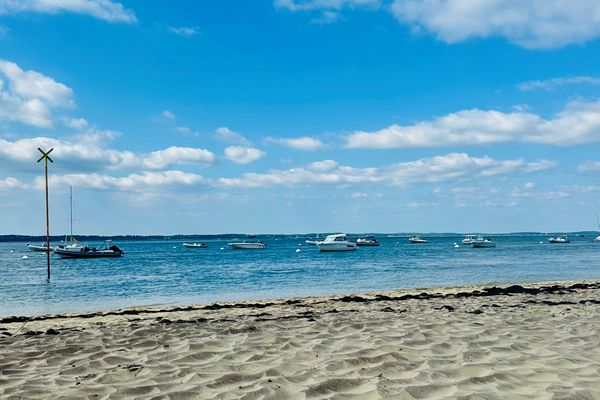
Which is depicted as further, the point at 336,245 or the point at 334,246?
the point at 336,245

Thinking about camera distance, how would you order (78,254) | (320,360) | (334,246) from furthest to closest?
(334,246)
(78,254)
(320,360)

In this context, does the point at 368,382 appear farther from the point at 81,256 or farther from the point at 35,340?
the point at 81,256

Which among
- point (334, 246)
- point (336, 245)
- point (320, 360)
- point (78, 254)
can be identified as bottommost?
point (334, 246)

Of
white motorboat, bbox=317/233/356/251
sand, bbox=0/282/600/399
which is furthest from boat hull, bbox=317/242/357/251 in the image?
sand, bbox=0/282/600/399

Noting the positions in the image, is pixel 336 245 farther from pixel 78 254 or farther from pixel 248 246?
pixel 78 254

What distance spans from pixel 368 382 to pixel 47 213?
122ft

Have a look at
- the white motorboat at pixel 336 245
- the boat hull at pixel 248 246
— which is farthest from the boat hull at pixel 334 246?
the boat hull at pixel 248 246

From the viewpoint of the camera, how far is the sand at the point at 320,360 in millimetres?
5539

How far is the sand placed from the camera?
554cm

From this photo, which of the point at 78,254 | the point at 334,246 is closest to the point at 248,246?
the point at 334,246

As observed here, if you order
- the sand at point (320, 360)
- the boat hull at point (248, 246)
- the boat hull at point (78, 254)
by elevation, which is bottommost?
the boat hull at point (248, 246)

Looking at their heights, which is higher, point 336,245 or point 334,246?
point 336,245

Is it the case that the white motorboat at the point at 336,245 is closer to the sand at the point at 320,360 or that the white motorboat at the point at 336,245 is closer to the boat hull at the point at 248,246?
the boat hull at the point at 248,246

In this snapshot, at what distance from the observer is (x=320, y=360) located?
6.88m
